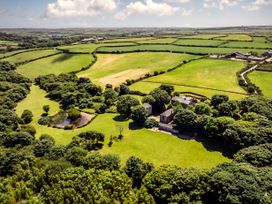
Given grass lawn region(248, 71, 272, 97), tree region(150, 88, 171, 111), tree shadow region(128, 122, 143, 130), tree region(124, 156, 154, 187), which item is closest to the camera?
tree region(124, 156, 154, 187)

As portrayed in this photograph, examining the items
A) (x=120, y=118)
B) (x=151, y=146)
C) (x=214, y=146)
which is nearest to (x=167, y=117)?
(x=151, y=146)

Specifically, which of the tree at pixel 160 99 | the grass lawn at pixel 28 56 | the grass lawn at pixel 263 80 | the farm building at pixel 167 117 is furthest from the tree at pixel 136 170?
the grass lawn at pixel 28 56

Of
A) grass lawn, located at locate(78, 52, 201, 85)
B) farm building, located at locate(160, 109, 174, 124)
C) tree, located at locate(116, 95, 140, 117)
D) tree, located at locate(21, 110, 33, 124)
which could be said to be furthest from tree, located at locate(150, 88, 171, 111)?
tree, located at locate(21, 110, 33, 124)

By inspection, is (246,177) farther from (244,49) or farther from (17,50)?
(17,50)

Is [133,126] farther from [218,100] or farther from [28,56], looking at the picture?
[28,56]

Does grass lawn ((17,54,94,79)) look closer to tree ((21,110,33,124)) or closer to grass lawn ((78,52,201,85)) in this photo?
grass lawn ((78,52,201,85))

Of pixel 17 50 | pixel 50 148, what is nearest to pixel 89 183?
pixel 50 148

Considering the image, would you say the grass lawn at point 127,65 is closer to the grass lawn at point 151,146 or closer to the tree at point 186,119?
the grass lawn at point 151,146
